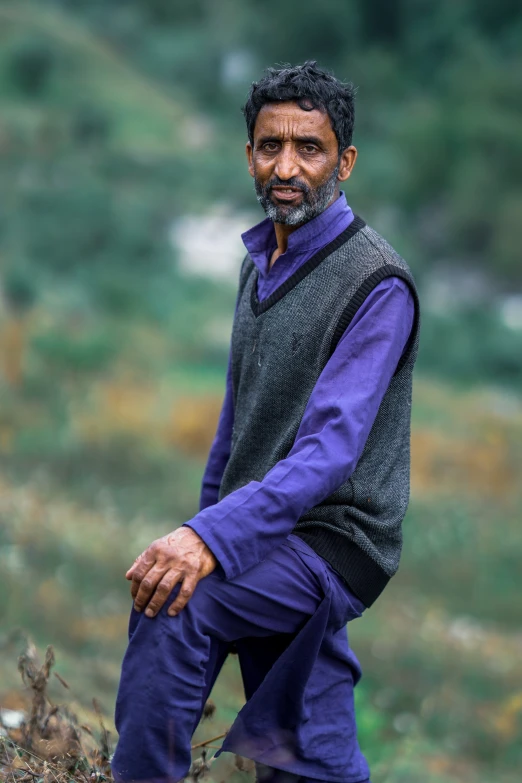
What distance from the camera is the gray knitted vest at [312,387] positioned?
8.52ft

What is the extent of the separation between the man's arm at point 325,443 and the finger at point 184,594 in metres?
0.07

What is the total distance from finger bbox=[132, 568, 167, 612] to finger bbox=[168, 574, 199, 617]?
0.05 metres

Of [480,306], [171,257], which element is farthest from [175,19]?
[480,306]

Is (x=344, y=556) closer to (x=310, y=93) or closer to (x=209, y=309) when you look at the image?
(x=310, y=93)

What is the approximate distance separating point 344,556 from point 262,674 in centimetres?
37

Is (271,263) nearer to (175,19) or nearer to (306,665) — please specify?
(306,665)

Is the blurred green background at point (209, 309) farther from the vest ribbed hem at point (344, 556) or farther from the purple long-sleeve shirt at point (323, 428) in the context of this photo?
the purple long-sleeve shirt at point (323, 428)

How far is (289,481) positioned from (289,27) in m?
26.9

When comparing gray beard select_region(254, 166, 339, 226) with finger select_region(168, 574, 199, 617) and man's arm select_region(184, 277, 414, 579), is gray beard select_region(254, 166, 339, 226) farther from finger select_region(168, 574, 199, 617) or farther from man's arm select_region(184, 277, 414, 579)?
finger select_region(168, 574, 199, 617)

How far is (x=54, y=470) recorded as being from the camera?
32.2 ft

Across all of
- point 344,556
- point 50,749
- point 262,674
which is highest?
point 344,556

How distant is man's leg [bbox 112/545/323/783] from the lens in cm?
231

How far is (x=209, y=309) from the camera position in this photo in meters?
20.3

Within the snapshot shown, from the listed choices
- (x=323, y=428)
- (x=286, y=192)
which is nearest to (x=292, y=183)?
(x=286, y=192)
